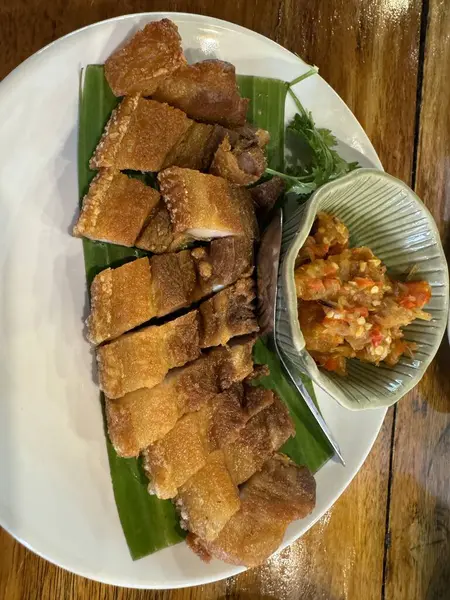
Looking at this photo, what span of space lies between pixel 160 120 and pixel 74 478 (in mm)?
1295

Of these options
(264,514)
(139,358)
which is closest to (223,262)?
(139,358)

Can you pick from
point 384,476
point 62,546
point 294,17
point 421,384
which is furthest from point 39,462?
point 294,17

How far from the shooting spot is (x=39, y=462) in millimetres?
1805

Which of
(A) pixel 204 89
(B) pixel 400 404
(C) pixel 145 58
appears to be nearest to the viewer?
(C) pixel 145 58

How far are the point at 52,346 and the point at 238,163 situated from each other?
3.05 feet

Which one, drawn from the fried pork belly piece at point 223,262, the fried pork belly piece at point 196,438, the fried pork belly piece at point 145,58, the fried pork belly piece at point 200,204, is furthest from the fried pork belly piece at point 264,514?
the fried pork belly piece at point 145,58

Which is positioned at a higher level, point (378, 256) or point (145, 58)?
point (145, 58)

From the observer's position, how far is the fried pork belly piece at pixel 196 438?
188cm

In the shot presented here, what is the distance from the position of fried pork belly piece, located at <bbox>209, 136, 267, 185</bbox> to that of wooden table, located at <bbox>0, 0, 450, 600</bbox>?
0.73 meters

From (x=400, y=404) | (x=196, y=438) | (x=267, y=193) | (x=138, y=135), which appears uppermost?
(x=138, y=135)

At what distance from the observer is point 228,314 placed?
6.46 ft

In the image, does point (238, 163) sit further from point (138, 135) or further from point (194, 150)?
point (138, 135)

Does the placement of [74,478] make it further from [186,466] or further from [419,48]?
[419,48]

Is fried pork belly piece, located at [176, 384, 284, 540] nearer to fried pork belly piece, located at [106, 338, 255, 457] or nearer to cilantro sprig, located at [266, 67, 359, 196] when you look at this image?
fried pork belly piece, located at [106, 338, 255, 457]
